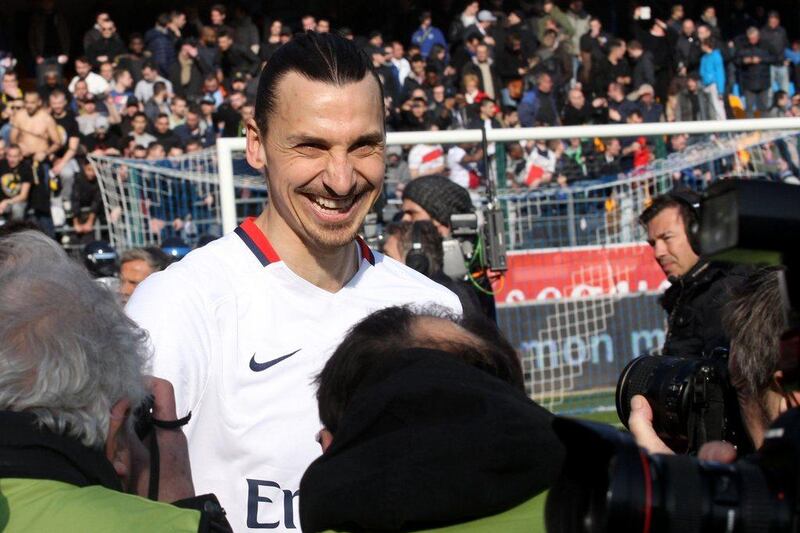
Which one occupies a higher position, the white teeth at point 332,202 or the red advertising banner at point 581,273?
the white teeth at point 332,202

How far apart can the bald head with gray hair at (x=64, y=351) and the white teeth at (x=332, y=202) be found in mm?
743

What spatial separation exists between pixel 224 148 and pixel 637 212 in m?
3.63

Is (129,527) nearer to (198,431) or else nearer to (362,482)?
(362,482)

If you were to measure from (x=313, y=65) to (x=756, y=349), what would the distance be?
46.0 inches

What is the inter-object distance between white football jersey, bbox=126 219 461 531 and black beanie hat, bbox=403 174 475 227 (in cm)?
423

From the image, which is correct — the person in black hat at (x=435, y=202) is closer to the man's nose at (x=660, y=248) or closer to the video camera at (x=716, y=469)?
the man's nose at (x=660, y=248)

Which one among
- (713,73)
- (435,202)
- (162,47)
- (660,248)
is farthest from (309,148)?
(713,73)

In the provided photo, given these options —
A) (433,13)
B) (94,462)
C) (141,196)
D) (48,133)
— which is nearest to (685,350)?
(94,462)

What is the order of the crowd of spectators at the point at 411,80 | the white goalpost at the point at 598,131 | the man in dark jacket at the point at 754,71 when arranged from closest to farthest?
the white goalpost at the point at 598,131 → the crowd of spectators at the point at 411,80 → the man in dark jacket at the point at 754,71

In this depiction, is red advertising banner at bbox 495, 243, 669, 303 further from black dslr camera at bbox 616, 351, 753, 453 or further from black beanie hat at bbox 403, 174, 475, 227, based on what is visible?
black dslr camera at bbox 616, 351, 753, 453

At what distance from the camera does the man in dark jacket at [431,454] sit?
5.54 feet

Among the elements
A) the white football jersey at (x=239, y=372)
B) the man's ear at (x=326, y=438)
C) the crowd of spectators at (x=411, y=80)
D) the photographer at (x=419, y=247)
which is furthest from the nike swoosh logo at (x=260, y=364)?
the crowd of spectators at (x=411, y=80)

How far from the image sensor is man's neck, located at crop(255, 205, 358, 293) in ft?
9.56

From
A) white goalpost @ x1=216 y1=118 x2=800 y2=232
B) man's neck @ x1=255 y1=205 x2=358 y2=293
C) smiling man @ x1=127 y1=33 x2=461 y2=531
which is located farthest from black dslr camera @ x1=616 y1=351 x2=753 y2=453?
white goalpost @ x1=216 y1=118 x2=800 y2=232
